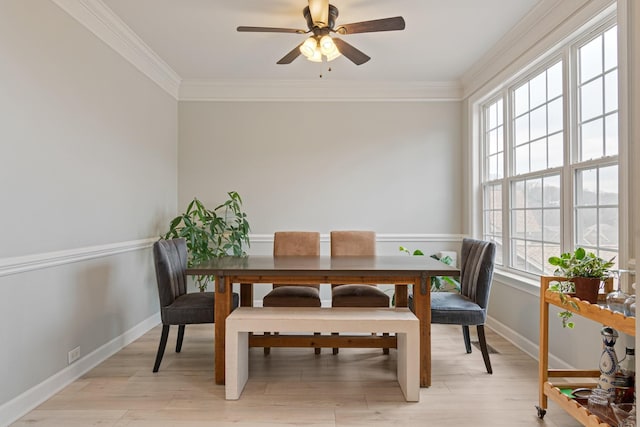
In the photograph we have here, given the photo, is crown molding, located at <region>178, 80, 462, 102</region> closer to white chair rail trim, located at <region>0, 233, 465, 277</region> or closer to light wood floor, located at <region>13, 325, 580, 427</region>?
white chair rail trim, located at <region>0, 233, 465, 277</region>

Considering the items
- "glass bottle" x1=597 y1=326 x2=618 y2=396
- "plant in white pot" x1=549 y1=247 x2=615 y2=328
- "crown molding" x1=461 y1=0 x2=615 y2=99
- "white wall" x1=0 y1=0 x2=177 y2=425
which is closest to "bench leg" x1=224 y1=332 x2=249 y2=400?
"white wall" x1=0 y1=0 x2=177 y2=425

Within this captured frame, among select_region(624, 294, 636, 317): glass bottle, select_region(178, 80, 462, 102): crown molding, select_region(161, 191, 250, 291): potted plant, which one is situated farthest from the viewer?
select_region(178, 80, 462, 102): crown molding

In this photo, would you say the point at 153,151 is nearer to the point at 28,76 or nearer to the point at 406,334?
the point at 28,76

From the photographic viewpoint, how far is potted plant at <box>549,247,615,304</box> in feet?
6.65

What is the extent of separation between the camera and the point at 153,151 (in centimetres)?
415

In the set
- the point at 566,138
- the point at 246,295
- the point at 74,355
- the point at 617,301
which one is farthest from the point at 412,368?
the point at 74,355

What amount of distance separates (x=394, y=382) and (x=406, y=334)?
0.47 meters

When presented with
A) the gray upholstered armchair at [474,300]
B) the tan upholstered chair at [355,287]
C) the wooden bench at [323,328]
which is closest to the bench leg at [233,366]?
the wooden bench at [323,328]

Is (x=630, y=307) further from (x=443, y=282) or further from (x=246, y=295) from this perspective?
(x=443, y=282)

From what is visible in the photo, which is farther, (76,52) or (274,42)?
(274,42)

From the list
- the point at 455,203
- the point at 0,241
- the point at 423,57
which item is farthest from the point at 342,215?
the point at 0,241

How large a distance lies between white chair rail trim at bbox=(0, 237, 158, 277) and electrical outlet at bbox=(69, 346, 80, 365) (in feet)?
2.01

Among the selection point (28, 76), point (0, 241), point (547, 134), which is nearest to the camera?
point (0, 241)

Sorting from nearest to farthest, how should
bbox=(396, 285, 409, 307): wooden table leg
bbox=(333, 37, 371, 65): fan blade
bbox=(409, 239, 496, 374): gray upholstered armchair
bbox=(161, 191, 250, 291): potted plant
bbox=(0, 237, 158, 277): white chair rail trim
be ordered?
1. bbox=(0, 237, 158, 277): white chair rail trim
2. bbox=(409, 239, 496, 374): gray upholstered armchair
3. bbox=(333, 37, 371, 65): fan blade
4. bbox=(396, 285, 409, 307): wooden table leg
5. bbox=(161, 191, 250, 291): potted plant
